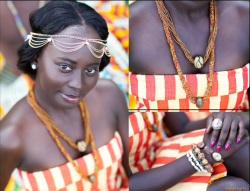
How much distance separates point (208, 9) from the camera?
3.00ft

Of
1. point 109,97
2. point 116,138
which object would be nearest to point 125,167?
point 116,138

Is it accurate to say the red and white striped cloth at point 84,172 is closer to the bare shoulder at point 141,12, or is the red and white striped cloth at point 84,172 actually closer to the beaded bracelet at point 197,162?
the beaded bracelet at point 197,162

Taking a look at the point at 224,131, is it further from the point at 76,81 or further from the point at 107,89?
the point at 107,89

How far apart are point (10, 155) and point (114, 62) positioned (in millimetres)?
874

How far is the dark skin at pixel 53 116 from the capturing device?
90 centimetres

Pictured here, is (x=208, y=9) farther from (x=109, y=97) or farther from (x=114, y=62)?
(x=114, y=62)

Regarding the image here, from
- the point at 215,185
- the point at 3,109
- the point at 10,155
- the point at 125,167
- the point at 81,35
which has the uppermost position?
the point at 81,35

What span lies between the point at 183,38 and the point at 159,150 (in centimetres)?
47

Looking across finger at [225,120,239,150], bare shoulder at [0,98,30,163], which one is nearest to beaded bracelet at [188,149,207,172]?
finger at [225,120,239,150]

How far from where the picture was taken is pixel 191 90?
87cm

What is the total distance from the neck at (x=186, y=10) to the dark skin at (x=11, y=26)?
0.93 metres

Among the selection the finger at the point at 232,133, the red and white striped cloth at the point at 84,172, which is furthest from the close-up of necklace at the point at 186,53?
the red and white striped cloth at the point at 84,172

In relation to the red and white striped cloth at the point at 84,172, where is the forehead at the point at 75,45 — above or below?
above

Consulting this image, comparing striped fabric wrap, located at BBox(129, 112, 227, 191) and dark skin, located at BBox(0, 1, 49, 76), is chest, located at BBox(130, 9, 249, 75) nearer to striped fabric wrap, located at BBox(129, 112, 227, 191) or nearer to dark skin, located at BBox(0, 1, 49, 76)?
striped fabric wrap, located at BBox(129, 112, 227, 191)
